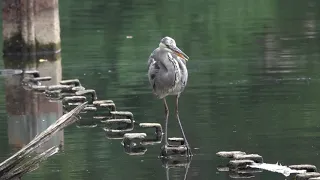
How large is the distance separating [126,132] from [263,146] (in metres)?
2.32

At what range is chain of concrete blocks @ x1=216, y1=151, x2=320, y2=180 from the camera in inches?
473

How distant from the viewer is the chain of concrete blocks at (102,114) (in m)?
14.2

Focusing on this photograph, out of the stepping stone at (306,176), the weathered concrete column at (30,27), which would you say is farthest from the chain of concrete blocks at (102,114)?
the weathered concrete column at (30,27)

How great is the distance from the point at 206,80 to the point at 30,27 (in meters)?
6.52

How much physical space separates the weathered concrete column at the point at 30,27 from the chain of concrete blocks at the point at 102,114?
339 centimetres

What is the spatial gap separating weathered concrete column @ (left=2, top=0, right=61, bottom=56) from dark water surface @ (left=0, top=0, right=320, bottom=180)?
73cm

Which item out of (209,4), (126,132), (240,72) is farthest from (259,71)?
(209,4)

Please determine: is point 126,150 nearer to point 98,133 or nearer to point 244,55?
point 98,133

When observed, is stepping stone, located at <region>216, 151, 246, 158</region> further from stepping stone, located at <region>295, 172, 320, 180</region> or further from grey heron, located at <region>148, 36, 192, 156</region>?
stepping stone, located at <region>295, 172, 320, 180</region>

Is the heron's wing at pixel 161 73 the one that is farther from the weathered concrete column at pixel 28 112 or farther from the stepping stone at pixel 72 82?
the stepping stone at pixel 72 82

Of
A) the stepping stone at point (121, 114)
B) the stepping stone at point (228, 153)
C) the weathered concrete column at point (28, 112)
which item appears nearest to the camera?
the stepping stone at point (228, 153)

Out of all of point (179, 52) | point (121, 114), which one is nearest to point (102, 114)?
point (121, 114)

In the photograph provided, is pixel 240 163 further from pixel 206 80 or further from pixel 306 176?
pixel 206 80

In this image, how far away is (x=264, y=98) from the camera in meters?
17.2
